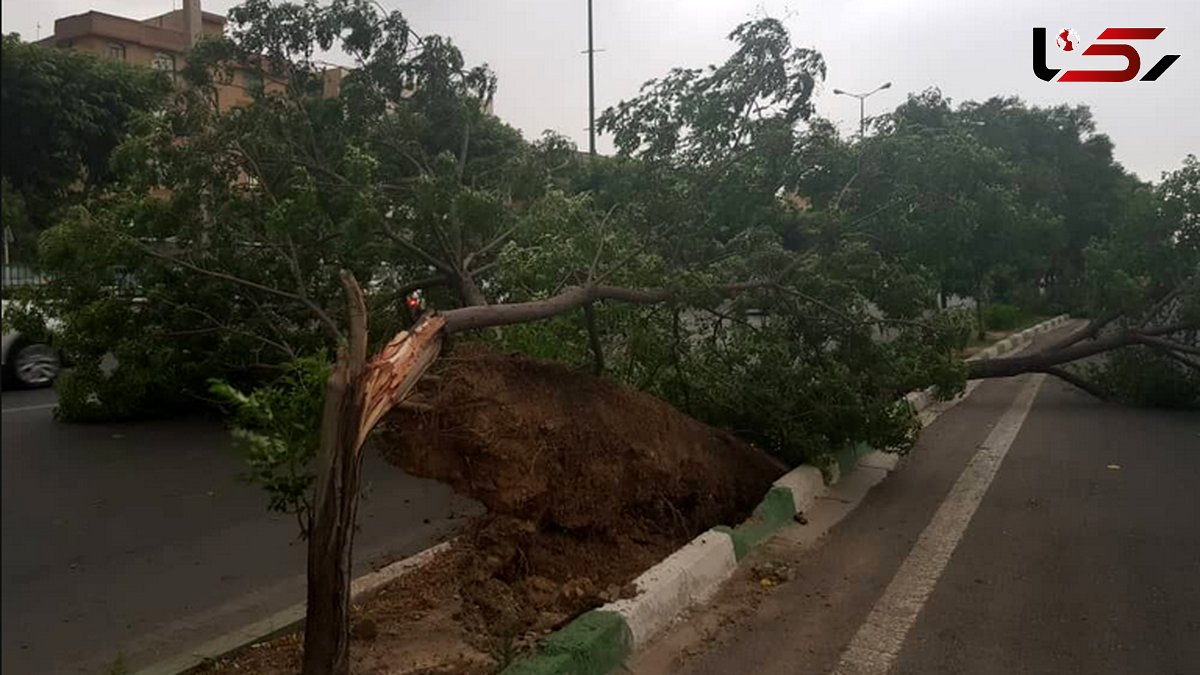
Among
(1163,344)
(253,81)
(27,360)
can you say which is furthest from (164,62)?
(1163,344)

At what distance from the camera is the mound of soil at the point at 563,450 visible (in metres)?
4.98

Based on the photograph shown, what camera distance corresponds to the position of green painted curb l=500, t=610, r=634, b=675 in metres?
3.80

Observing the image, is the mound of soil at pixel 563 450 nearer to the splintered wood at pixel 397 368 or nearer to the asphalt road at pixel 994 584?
the splintered wood at pixel 397 368

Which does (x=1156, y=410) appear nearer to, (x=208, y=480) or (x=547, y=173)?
(x=547, y=173)

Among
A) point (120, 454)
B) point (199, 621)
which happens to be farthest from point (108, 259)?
point (199, 621)

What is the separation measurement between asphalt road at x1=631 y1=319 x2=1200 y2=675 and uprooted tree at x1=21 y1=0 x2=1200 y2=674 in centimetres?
107

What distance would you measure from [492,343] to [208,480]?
2853 mm

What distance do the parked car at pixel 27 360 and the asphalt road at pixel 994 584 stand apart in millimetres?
7328

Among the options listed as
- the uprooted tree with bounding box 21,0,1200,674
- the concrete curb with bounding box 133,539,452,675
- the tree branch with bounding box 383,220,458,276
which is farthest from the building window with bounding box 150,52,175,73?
the concrete curb with bounding box 133,539,452,675

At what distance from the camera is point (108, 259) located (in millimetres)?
8133

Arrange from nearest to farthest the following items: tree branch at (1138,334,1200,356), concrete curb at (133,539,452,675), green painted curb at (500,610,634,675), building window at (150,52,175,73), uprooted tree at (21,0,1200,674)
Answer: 1. green painted curb at (500,610,634,675)
2. concrete curb at (133,539,452,675)
3. uprooted tree at (21,0,1200,674)
4. building window at (150,52,175,73)
5. tree branch at (1138,334,1200,356)

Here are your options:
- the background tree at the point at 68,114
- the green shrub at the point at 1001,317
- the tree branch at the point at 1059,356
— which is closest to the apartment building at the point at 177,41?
the background tree at the point at 68,114

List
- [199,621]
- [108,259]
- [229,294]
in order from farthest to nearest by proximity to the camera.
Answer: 1. [229,294]
2. [108,259]
3. [199,621]

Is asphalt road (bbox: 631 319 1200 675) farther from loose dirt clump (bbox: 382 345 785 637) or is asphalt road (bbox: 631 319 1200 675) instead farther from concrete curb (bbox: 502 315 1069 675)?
loose dirt clump (bbox: 382 345 785 637)
